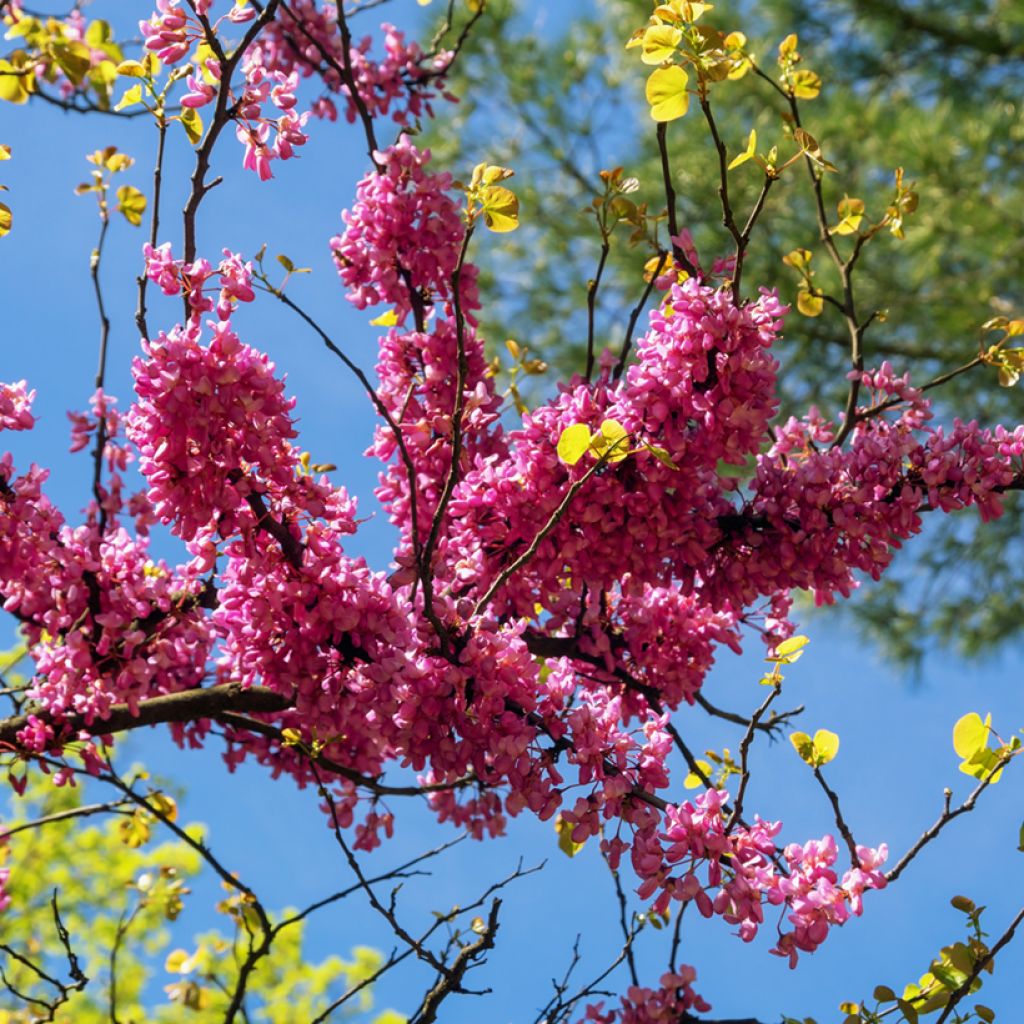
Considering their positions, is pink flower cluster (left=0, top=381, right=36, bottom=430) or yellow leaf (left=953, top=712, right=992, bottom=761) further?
pink flower cluster (left=0, top=381, right=36, bottom=430)

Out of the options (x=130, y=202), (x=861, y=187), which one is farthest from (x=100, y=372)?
(x=861, y=187)

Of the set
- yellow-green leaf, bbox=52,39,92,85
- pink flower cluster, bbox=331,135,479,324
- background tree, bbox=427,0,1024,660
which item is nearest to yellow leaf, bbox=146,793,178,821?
pink flower cluster, bbox=331,135,479,324

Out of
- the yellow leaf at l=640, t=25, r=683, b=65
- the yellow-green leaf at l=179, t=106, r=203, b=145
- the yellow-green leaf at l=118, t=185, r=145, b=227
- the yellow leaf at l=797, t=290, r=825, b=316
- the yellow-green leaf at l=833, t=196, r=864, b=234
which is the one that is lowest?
the yellow leaf at l=640, t=25, r=683, b=65

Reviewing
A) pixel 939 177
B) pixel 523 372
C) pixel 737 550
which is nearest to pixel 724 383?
pixel 737 550

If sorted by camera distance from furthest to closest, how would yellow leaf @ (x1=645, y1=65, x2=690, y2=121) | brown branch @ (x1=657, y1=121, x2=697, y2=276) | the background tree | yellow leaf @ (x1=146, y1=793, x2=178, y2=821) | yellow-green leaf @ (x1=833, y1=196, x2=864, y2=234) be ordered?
1. the background tree
2. yellow leaf @ (x1=146, y1=793, x2=178, y2=821)
3. yellow-green leaf @ (x1=833, y1=196, x2=864, y2=234)
4. brown branch @ (x1=657, y1=121, x2=697, y2=276)
5. yellow leaf @ (x1=645, y1=65, x2=690, y2=121)

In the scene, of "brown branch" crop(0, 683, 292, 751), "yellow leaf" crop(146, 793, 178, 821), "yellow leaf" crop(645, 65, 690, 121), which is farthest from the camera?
"yellow leaf" crop(146, 793, 178, 821)

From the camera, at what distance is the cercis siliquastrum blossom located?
158 cm

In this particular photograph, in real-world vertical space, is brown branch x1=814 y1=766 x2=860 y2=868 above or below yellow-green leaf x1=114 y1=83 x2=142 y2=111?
below

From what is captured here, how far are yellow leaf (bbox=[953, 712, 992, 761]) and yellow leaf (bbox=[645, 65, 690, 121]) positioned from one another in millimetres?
833

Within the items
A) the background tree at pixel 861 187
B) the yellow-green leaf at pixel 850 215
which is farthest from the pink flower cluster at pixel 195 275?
the background tree at pixel 861 187

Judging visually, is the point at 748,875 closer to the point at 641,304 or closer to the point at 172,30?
the point at 641,304

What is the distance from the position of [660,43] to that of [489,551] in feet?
2.53

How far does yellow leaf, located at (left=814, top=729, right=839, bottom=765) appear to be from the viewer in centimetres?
160

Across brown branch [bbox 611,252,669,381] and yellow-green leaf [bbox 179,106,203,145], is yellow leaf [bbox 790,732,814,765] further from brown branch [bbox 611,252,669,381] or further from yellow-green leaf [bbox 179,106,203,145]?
yellow-green leaf [bbox 179,106,203,145]
